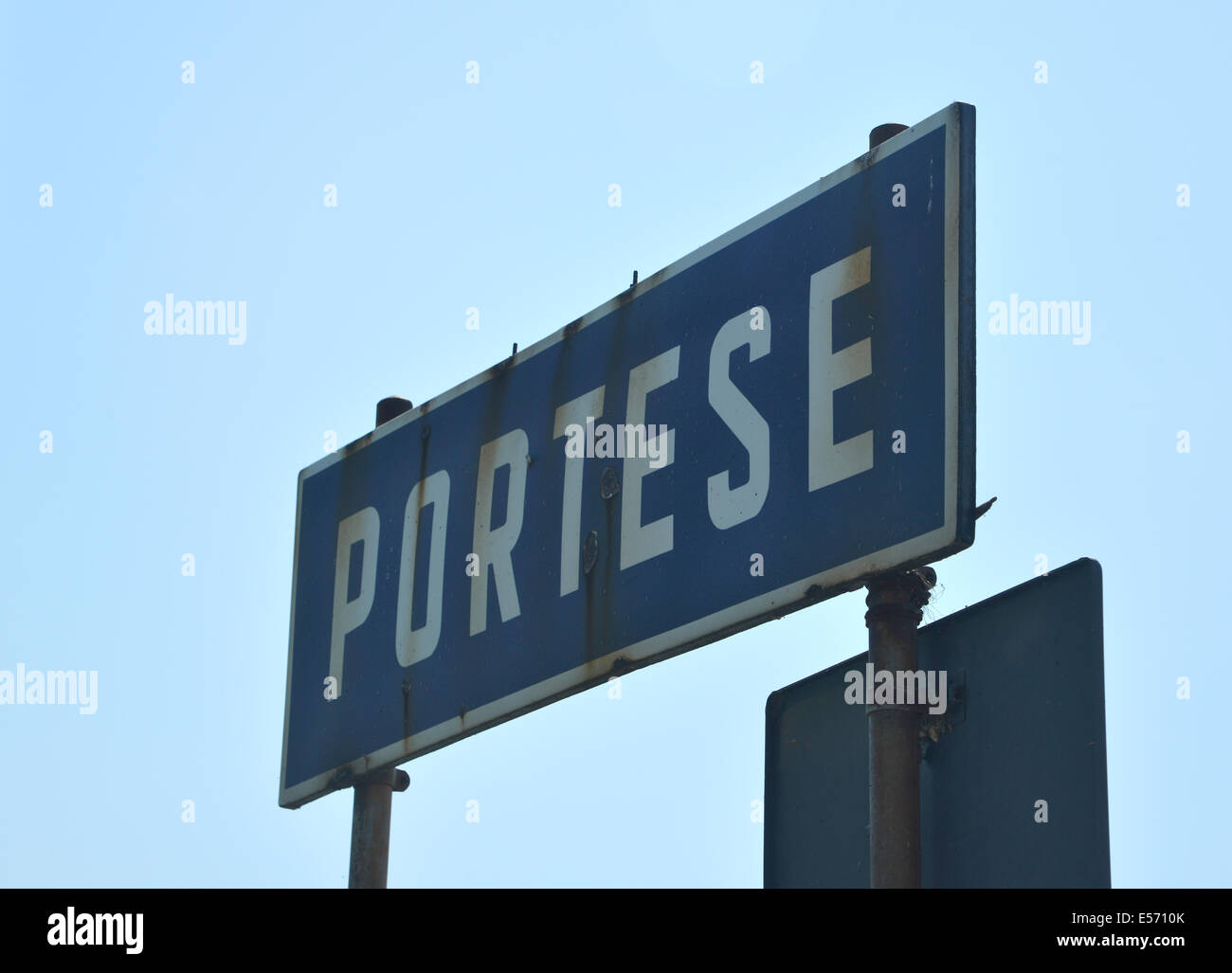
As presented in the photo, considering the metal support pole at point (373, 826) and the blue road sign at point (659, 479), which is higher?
the blue road sign at point (659, 479)

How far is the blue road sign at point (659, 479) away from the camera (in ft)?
12.6

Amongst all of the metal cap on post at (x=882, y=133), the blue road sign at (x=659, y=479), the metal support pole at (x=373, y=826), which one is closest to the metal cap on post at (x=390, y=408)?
the blue road sign at (x=659, y=479)

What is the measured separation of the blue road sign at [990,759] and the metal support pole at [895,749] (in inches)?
1.6

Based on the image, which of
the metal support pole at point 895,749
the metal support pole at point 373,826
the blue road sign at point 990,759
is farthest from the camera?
the metal support pole at point 373,826

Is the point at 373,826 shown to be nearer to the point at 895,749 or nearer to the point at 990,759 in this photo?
the point at 895,749

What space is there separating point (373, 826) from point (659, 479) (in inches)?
58.6

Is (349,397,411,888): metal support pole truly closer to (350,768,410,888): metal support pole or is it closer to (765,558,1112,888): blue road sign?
(350,768,410,888): metal support pole

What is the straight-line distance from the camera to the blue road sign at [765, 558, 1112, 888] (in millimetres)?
3301

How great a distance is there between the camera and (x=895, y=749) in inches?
143

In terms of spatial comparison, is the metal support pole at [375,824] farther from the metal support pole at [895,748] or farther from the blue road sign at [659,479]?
the metal support pole at [895,748]

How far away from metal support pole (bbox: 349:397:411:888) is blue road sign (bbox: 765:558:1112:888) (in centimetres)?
161

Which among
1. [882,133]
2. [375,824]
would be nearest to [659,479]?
[882,133]
